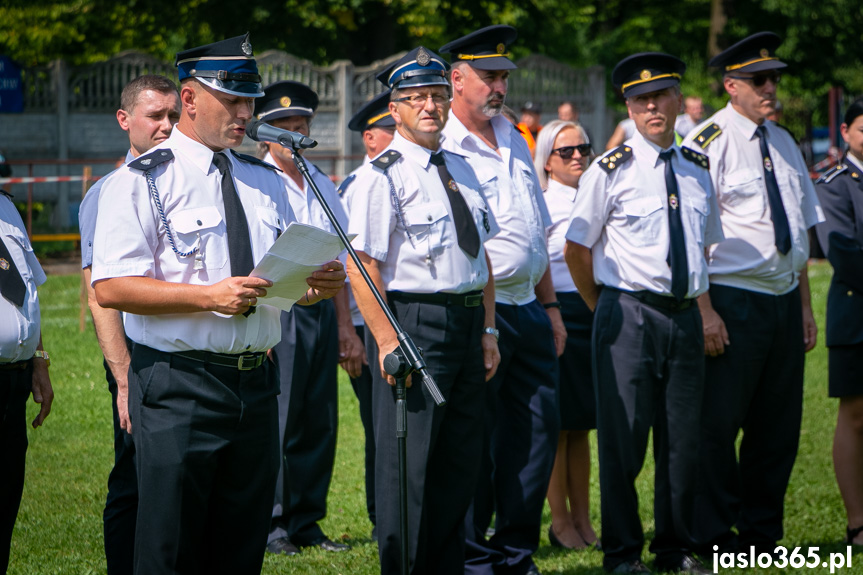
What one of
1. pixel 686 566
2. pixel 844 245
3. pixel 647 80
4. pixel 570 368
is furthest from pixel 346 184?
pixel 844 245

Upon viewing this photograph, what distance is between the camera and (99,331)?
173 inches

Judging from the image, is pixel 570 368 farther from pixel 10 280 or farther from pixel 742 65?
pixel 10 280

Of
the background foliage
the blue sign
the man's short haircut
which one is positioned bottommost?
the man's short haircut

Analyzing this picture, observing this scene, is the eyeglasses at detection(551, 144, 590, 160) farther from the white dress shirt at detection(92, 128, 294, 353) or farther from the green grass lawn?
the white dress shirt at detection(92, 128, 294, 353)

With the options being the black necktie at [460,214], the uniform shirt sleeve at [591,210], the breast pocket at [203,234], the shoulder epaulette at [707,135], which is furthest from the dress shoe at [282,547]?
the shoulder epaulette at [707,135]

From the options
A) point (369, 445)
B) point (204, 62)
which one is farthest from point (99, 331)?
point (369, 445)

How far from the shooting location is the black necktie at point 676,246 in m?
5.29

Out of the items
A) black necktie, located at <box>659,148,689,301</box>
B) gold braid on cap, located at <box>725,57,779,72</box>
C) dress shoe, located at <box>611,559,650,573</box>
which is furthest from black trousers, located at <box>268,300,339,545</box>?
gold braid on cap, located at <box>725,57,779,72</box>

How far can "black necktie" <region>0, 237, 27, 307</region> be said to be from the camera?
13.7 ft

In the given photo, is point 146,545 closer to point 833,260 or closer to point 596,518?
point 596,518

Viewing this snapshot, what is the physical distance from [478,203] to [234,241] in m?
1.64

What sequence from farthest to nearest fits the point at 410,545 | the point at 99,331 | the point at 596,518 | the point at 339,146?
the point at 339,146 < the point at 596,518 < the point at 410,545 < the point at 99,331

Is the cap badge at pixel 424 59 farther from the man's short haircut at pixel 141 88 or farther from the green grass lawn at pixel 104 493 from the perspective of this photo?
the green grass lawn at pixel 104 493

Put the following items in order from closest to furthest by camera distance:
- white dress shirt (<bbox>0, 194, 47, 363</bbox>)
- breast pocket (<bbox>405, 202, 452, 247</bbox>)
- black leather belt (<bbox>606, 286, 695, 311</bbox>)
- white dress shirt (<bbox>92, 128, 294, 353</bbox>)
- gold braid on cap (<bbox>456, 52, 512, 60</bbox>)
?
white dress shirt (<bbox>92, 128, 294, 353</bbox>) < white dress shirt (<bbox>0, 194, 47, 363</bbox>) < breast pocket (<bbox>405, 202, 452, 247</bbox>) < black leather belt (<bbox>606, 286, 695, 311</bbox>) < gold braid on cap (<bbox>456, 52, 512, 60</bbox>)
